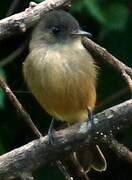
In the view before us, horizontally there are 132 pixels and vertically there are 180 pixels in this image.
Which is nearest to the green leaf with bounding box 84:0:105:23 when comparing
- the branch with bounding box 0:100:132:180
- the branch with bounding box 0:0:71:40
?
the branch with bounding box 0:0:71:40

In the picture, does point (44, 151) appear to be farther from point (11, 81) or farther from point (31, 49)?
point (11, 81)

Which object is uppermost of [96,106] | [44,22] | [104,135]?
[44,22]

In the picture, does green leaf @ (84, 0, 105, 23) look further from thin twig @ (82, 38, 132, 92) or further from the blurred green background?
thin twig @ (82, 38, 132, 92)

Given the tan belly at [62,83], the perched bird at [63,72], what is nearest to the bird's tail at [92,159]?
the perched bird at [63,72]

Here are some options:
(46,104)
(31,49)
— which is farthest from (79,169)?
Answer: (31,49)

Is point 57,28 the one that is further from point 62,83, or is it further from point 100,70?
point 100,70

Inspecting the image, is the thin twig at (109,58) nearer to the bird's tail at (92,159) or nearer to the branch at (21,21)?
the branch at (21,21)
